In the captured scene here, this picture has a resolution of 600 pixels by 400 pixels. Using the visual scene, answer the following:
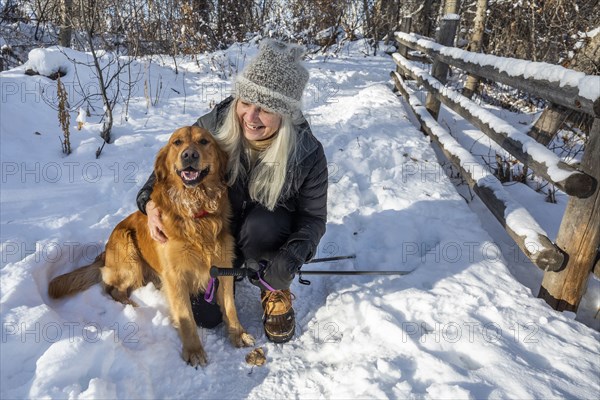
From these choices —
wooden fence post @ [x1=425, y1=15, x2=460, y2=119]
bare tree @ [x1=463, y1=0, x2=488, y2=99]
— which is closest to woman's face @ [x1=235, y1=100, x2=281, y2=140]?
wooden fence post @ [x1=425, y1=15, x2=460, y2=119]

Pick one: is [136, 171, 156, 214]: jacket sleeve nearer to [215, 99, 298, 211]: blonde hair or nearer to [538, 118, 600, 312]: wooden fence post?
[215, 99, 298, 211]: blonde hair

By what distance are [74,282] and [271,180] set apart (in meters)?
1.29

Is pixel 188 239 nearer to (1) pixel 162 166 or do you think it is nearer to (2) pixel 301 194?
(1) pixel 162 166

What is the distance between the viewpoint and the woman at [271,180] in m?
2.09

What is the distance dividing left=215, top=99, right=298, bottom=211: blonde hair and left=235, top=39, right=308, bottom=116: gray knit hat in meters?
0.11

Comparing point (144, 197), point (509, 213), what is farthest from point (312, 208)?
point (509, 213)

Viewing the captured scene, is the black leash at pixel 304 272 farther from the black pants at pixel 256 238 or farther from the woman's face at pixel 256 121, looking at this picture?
the woman's face at pixel 256 121

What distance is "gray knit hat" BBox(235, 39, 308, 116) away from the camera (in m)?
2.05

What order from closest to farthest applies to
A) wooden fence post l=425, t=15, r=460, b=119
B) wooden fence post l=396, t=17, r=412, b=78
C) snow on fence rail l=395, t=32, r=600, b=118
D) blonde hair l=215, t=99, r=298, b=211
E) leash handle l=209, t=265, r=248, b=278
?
snow on fence rail l=395, t=32, r=600, b=118, leash handle l=209, t=265, r=248, b=278, blonde hair l=215, t=99, r=298, b=211, wooden fence post l=425, t=15, r=460, b=119, wooden fence post l=396, t=17, r=412, b=78

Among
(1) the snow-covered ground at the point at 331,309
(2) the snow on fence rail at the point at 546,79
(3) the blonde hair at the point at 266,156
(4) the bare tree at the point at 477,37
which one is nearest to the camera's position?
(1) the snow-covered ground at the point at 331,309

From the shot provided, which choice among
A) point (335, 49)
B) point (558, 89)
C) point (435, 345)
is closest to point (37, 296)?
point (435, 345)

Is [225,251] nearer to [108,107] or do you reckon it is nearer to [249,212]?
[249,212]

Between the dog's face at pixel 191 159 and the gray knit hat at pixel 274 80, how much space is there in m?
Result: 0.32

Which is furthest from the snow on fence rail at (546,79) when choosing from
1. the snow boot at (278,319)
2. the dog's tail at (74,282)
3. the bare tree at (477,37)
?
the bare tree at (477,37)
